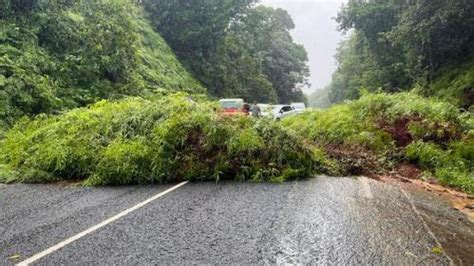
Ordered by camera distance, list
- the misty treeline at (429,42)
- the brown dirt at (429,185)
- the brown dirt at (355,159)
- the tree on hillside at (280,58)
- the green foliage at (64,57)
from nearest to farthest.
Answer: the brown dirt at (429,185) < the brown dirt at (355,159) < the green foliage at (64,57) < the misty treeline at (429,42) < the tree on hillside at (280,58)

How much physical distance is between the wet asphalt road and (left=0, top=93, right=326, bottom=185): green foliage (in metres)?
0.62

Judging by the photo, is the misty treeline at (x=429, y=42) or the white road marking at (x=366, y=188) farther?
the misty treeline at (x=429, y=42)

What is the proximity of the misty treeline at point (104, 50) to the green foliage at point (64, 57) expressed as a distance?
29 mm

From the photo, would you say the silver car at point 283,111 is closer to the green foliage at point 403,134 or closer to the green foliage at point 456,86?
the green foliage at point 456,86

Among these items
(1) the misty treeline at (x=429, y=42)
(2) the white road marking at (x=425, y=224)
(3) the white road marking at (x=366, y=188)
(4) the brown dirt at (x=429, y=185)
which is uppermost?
(1) the misty treeline at (x=429, y=42)

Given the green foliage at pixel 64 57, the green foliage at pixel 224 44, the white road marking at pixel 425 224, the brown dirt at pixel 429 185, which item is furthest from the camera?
the green foliage at pixel 224 44

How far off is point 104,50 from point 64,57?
6.44 ft

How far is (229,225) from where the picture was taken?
6.40 meters

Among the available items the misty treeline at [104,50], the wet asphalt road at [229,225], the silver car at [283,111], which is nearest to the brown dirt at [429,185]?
the wet asphalt road at [229,225]

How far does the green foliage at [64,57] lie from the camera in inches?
577

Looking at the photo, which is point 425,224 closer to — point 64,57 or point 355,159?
point 355,159

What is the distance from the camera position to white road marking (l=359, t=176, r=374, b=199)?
8509mm

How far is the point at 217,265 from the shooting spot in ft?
16.2

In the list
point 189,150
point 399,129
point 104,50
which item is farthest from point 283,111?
point 189,150
